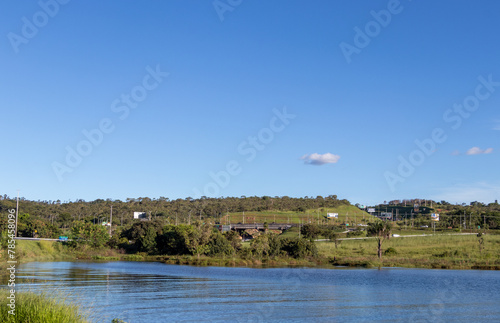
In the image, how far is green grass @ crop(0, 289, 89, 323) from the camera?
16.8 m

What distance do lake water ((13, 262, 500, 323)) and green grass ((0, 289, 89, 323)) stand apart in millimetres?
3229

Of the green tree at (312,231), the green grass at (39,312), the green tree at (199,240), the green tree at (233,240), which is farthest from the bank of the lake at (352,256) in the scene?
the green grass at (39,312)

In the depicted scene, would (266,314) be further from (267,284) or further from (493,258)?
(493,258)

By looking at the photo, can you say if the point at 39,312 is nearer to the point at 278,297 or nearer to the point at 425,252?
the point at 278,297

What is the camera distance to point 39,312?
1697 centimetres

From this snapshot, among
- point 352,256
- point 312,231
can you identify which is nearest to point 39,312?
point 352,256

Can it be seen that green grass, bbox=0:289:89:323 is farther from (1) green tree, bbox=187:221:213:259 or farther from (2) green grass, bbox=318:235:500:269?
(1) green tree, bbox=187:221:213:259

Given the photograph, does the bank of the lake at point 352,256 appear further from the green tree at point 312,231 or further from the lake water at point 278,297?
the lake water at point 278,297

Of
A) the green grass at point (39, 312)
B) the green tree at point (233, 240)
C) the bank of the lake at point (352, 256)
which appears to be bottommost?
the bank of the lake at point (352, 256)

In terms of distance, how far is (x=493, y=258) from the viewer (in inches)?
3250

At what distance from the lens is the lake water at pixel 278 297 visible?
1235 inches

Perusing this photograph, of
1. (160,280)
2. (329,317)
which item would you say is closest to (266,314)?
(329,317)

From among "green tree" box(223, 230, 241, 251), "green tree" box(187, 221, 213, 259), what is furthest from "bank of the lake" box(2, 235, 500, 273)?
"green tree" box(223, 230, 241, 251)

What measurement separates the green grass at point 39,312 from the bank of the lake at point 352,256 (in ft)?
188
